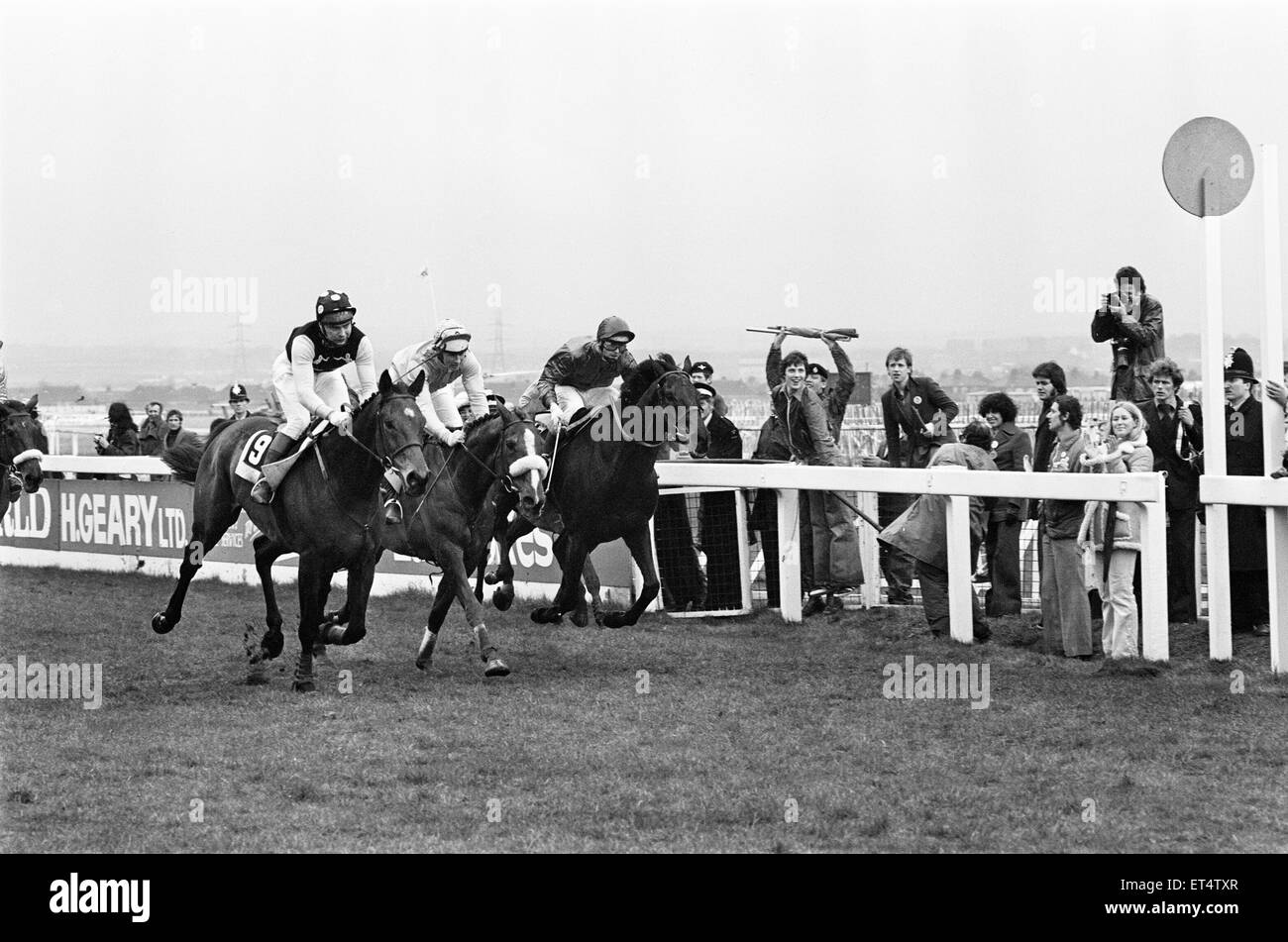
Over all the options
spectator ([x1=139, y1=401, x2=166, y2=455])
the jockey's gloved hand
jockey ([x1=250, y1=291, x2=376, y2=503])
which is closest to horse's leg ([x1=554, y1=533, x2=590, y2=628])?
jockey ([x1=250, y1=291, x2=376, y2=503])

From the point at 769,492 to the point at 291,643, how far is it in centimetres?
368

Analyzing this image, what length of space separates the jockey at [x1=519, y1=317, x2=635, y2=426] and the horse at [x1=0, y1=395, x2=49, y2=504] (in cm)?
350

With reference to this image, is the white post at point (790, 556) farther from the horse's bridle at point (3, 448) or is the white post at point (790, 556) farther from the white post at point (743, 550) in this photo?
the horse's bridle at point (3, 448)

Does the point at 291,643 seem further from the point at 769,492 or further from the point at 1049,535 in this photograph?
the point at 1049,535

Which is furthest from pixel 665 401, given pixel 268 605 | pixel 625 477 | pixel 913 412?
pixel 268 605

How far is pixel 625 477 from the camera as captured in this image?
11.1 meters

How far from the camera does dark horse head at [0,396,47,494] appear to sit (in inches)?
476

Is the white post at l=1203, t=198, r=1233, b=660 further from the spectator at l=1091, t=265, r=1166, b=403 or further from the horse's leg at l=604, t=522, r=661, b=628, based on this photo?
the horse's leg at l=604, t=522, r=661, b=628

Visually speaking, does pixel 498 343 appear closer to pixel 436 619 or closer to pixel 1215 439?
pixel 436 619

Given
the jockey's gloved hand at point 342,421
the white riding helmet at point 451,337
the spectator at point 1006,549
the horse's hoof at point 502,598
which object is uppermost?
the white riding helmet at point 451,337

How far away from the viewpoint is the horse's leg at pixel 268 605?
10.5 m

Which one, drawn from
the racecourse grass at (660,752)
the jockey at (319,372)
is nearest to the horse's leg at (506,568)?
the racecourse grass at (660,752)

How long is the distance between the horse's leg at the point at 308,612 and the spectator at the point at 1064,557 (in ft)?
14.0

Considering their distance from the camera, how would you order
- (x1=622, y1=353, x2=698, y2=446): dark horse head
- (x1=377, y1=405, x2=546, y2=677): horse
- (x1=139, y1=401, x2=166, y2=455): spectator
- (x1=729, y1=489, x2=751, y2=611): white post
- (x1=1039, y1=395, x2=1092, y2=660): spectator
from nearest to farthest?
(x1=1039, y1=395, x2=1092, y2=660): spectator → (x1=377, y1=405, x2=546, y2=677): horse → (x1=622, y1=353, x2=698, y2=446): dark horse head → (x1=729, y1=489, x2=751, y2=611): white post → (x1=139, y1=401, x2=166, y2=455): spectator
